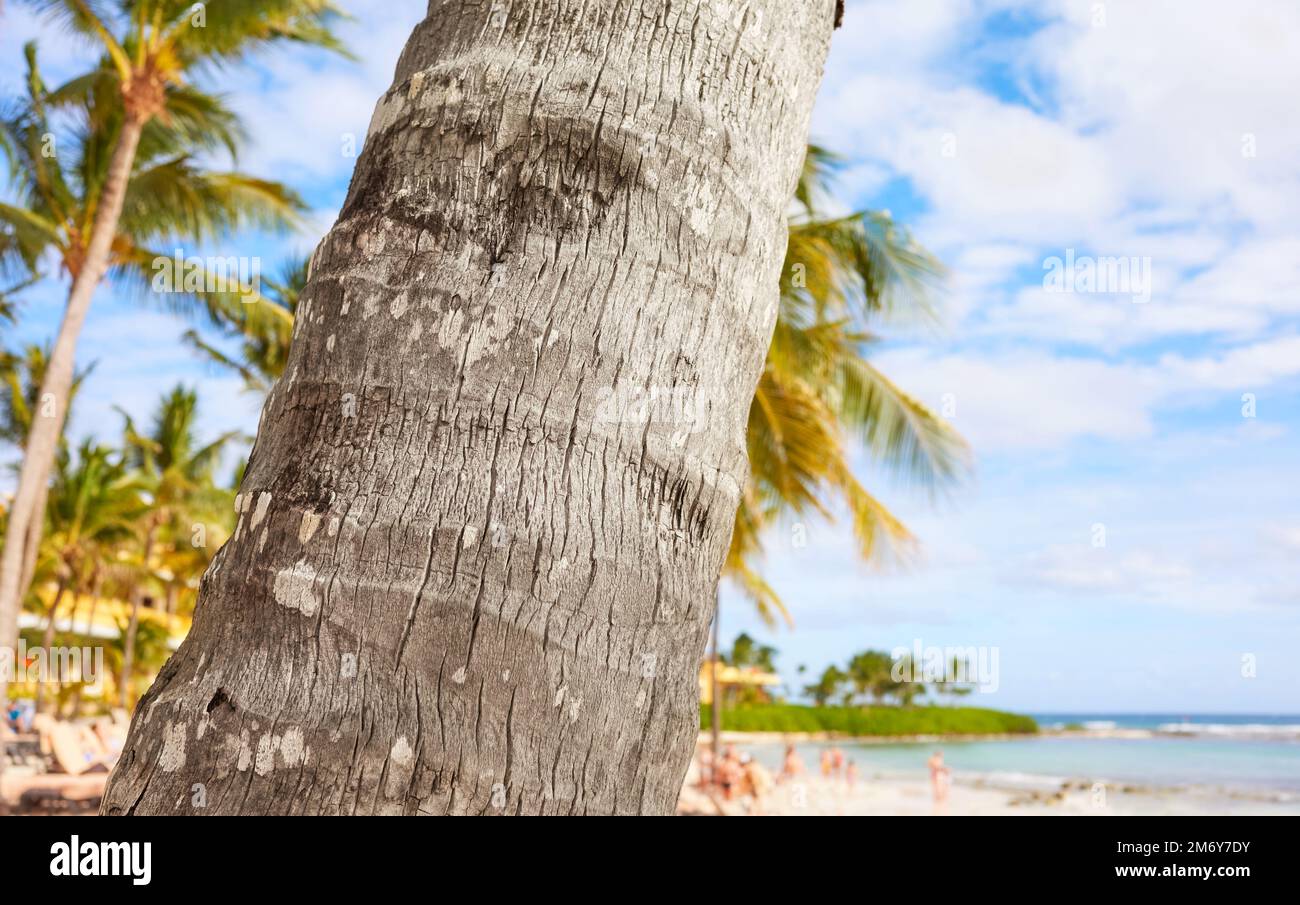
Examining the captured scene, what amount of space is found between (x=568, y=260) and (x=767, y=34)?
50 cm

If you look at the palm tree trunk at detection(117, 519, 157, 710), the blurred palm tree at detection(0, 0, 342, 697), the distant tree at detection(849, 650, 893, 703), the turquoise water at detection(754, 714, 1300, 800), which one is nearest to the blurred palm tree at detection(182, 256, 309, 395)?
the blurred palm tree at detection(0, 0, 342, 697)

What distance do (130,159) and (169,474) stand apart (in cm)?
1483

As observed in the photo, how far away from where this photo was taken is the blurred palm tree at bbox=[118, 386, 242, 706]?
73.7 ft

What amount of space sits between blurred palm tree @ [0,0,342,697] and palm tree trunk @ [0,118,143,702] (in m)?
0.01

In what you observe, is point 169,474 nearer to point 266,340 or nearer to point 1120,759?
point 266,340

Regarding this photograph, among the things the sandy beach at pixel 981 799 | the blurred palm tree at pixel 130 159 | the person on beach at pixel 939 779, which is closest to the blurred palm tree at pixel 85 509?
the blurred palm tree at pixel 130 159

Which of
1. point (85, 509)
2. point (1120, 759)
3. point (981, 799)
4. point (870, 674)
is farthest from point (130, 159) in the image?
point (870, 674)

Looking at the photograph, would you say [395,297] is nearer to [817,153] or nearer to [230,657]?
[230,657]

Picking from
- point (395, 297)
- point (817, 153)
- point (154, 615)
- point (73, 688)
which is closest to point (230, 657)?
point (395, 297)

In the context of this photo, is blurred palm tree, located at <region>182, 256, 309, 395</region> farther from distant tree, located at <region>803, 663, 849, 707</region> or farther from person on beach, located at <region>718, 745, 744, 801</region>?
distant tree, located at <region>803, 663, 849, 707</region>

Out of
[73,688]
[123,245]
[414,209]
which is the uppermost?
[123,245]
